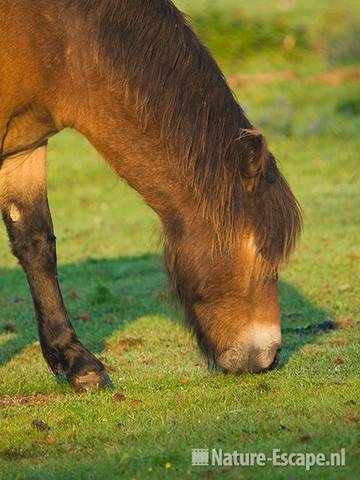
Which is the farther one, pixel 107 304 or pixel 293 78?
pixel 293 78

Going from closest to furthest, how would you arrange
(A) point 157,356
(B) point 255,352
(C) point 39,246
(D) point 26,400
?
(B) point 255,352 → (D) point 26,400 → (C) point 39,246 → (A) point 157,356

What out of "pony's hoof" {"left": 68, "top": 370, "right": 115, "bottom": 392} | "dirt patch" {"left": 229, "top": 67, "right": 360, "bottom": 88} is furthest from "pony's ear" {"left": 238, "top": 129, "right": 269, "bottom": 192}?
"dirt patch" {"left": 229, "top": 67, "right": 360, "bottom": 88}

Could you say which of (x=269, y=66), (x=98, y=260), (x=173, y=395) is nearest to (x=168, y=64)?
(x=173, y=395)

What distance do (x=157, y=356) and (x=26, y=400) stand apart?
56.3 inches

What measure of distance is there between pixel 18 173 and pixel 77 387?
1.43 metres

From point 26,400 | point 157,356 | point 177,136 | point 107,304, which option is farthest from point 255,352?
point 107,304

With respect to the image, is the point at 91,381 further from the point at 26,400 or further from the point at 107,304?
the point at 107,304

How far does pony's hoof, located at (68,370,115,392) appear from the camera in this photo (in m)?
6.48

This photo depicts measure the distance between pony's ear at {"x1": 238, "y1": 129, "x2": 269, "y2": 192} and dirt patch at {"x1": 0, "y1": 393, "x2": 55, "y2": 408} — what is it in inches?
70.7

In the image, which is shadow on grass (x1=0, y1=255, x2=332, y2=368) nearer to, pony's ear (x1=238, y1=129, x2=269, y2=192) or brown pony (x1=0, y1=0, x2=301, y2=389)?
brown pony (x1=0, y1=0, x2=301, y2=389)

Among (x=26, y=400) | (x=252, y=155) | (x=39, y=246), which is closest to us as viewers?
(x=252, y=155)

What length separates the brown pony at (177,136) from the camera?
5.93m

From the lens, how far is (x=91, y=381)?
6.50m

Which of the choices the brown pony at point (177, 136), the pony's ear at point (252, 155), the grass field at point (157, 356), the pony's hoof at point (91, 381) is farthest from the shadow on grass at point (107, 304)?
the pony's ear at point (252, 155)
